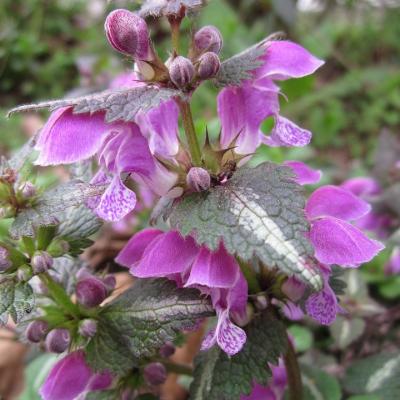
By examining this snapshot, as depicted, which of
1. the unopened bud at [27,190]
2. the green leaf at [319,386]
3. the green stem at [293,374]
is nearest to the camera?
the unopened bud at [27,190]

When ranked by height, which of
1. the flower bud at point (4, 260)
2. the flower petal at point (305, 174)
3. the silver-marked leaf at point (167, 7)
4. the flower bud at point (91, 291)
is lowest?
the flower bud at point (91, 291)

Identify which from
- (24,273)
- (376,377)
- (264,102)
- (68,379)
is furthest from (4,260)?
(376,377)

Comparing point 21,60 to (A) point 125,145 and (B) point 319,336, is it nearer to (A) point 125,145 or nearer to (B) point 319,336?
(B) point 319,336

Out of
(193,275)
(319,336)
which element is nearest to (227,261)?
(193,275)

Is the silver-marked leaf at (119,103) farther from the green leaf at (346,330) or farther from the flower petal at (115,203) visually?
the green leaf at (346,330)

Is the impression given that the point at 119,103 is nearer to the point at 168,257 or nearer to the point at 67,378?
the point at 168,257

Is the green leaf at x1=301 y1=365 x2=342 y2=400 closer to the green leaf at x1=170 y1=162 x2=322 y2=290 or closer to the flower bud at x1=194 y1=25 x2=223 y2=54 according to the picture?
the green leaf at x1=170 y1=162 x2=322 y2=290

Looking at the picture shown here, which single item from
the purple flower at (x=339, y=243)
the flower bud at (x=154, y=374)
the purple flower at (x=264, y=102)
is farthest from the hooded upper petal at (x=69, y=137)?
the flower bud at (x=154, y=374)
